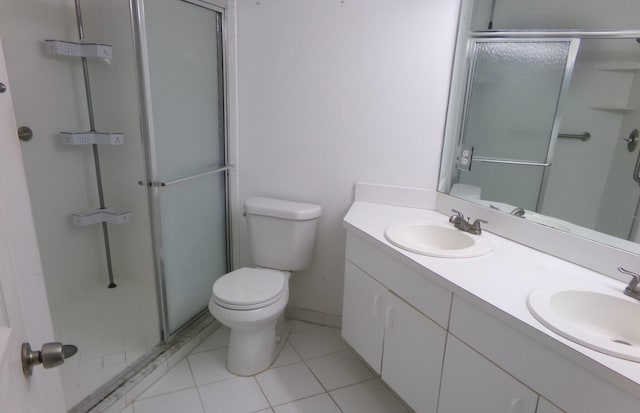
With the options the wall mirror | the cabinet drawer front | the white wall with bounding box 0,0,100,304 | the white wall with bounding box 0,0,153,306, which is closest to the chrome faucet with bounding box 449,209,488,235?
the wall mirror

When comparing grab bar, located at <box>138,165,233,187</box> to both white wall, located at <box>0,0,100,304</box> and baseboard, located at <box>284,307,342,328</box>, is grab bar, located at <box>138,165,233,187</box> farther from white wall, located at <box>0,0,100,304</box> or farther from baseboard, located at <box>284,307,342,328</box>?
baseboard, located at <box>284,307,342,328</box>

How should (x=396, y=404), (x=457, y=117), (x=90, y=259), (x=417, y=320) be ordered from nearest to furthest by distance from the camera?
(x=417, y=320), (x=396, y=404), (x=457, y=117), (x=90, y=259)

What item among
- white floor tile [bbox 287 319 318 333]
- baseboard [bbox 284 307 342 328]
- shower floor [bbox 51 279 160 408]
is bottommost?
white floor tile [bbox 287 319 318 333]

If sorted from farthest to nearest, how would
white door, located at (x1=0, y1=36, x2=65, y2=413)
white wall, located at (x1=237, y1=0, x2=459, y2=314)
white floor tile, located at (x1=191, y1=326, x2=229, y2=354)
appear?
white floor tile, located at (x1=191, y1=326, x2=229, y2=354) < white wall, located at (x1=237, y1=0, x2=459, y2=314) < white door, located at (x1=0, y1=36, x2=65, y2=413)

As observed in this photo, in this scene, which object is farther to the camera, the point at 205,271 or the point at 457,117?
the point at 205,271

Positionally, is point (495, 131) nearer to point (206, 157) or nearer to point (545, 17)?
point (545, 17)

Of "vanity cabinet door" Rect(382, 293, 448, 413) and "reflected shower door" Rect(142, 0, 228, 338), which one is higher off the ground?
"reflected shower door" Rect(142, 0, 228, 338)

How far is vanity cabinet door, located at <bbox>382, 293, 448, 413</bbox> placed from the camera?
4.44ft

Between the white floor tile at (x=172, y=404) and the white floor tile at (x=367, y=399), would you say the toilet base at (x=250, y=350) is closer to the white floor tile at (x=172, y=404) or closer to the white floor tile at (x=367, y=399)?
the white floor tile at (x=172, y=404)

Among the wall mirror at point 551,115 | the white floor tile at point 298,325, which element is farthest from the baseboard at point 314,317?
the wall mirror at point 551,115

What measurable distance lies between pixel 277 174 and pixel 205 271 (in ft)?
2.41

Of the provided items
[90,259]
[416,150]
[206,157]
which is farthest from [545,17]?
[90,259]

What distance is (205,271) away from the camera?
227 centimetres

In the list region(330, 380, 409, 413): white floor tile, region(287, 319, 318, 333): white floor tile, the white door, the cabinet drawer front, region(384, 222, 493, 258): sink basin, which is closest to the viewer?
the white door
